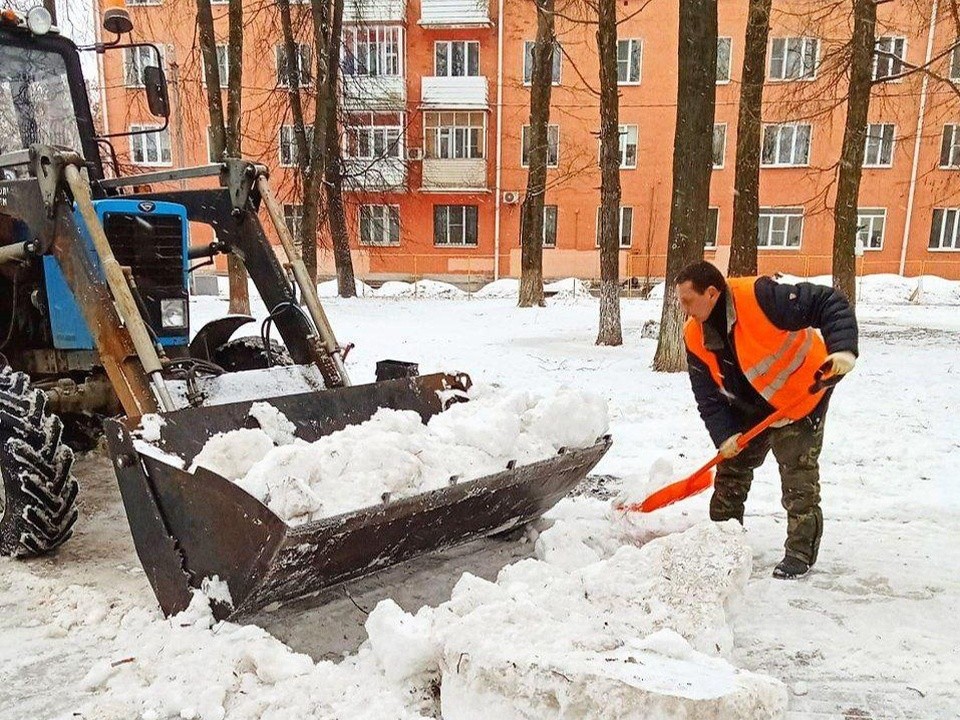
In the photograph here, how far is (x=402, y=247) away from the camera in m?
25.0

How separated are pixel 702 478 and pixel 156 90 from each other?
3848 millimetres

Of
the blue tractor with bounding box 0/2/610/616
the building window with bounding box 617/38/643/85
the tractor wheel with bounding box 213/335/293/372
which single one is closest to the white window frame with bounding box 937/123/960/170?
the building window with bounding box 617/38/643/85

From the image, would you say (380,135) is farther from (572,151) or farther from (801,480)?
(801,480)

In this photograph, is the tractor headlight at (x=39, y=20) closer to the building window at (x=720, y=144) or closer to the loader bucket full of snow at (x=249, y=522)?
the loader bucket full of snow at (x=249, y=522)

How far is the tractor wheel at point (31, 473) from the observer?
3.34 m

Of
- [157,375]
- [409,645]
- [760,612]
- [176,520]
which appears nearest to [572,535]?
[760,612]

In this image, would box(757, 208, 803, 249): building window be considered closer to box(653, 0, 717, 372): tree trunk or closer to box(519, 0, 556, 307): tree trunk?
box(519, 0, 556, 307): tree trunk

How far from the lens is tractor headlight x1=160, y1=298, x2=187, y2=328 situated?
4.16 meters

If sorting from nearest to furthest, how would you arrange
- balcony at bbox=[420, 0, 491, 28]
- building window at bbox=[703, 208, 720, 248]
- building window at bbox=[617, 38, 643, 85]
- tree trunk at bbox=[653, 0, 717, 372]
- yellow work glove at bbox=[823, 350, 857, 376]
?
yellow work glove at bbox=[823, 350, 857, 376]
tree trunk at bbox=[653, 0, 717, 372]
balcony at bbox=[420, 0, 491, 28]
building window at bbox=[617, 38, 643, 85]
building window at bbox=[703, 208, 720, 248]

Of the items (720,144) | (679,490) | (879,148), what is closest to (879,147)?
(879,148)

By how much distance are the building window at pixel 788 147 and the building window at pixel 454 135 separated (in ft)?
30.1

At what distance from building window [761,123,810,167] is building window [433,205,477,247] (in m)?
9.58

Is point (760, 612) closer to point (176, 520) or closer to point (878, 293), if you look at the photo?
point (176, 520)

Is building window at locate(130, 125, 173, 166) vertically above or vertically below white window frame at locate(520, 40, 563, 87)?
below
